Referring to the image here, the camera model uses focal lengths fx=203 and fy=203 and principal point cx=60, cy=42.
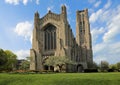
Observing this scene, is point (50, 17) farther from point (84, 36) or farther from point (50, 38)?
point (84, 36)

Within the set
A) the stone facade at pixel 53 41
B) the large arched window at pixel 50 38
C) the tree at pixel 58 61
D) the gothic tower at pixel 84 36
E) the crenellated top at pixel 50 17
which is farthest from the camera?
the gothic tower at pixel 84 36

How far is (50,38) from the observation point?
76062mm

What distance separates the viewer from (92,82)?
1984 cm

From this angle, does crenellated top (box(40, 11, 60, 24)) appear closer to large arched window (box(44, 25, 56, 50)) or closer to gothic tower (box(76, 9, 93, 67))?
large arched window (box(44, 25, 56, 50))

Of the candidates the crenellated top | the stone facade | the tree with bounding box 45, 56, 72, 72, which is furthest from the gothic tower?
the tree with bounding box 45, 56, 72, 72

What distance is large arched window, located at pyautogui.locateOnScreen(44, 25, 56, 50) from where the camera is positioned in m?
75.5

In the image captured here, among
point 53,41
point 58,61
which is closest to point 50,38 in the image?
point 53,41

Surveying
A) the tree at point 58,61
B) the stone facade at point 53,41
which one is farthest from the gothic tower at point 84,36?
the tree at point 58,61

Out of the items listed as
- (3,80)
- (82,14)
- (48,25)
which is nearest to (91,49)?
(82,14)

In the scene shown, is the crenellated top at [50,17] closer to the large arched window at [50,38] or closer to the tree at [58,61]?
the large arched window at [50,38]

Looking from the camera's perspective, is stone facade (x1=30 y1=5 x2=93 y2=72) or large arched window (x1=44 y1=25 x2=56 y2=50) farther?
large arched window (x1=44 y1=25 x2=56 y2=50)

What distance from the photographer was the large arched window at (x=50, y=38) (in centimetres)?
7546

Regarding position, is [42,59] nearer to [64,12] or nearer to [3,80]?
[64,12]

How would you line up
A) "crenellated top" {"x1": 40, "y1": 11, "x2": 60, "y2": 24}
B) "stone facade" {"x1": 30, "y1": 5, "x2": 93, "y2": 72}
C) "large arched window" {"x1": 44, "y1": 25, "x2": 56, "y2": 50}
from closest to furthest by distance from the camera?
"stone facade" {"x1": 30, "y1": 5, "x2": 93, "y2": 72} < "large arched window" {"x1": 44, "y1": 25, "x2": 56, "y2": 50} < "crenellated top" {"x1": 40, "y1": 11, "x2": 60, "y2": 24}
